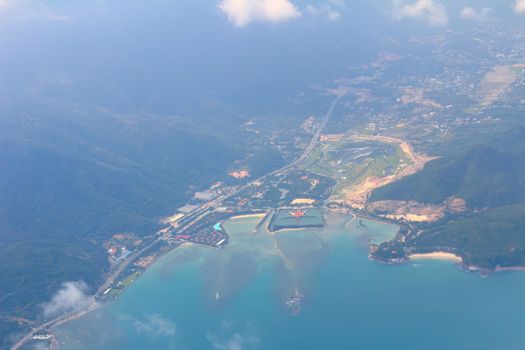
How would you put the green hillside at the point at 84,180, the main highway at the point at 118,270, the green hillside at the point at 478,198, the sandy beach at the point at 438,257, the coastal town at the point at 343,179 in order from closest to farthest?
1. the main highway at the point at 118,270
2. the green hillside at the point at 478,198
3. the sandy beach at the point at 438,257
4. the green hillside at the point at 84,180
5. the coastal town at the point at 343,179

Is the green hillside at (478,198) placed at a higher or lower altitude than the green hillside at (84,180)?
lower

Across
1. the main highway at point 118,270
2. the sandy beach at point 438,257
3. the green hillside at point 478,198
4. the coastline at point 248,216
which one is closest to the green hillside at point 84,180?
the main highway at point 118,270

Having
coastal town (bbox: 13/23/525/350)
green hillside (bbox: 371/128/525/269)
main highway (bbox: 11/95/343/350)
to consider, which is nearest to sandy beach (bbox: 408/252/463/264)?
coastal town (bbox: 13/23/525/350)

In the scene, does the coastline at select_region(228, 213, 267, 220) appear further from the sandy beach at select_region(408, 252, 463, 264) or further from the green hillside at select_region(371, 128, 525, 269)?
the sandy beach at select_region(408, 252, 463, 264)

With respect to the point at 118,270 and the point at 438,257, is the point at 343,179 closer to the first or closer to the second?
the point at 438,257

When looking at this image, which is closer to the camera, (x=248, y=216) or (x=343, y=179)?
(x=248, y=216)

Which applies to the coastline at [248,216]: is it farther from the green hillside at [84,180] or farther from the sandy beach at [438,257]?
the sandy beach at [438,257]

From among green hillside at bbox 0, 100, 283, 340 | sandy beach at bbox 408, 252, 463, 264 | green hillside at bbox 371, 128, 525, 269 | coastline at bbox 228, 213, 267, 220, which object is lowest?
sandy beach at bbox 408, 252, 463, 264

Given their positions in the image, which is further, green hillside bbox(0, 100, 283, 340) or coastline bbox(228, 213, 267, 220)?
coastline bbox(228, 213, 267, 220)

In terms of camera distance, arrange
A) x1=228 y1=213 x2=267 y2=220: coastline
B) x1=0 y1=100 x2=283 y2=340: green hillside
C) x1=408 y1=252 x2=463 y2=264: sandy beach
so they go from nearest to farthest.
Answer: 1. x1=408 y1=252 x2=463 y2=264: sandy beach
2. x1=0 y1=100 x2=283 y2=340: green hillside
3. x1=228 y1=213 x2=267 y2=220: coastline

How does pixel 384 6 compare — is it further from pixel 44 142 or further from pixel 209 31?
pixel 44 142

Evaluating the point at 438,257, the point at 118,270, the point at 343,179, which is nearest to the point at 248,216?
the point at 343,179
